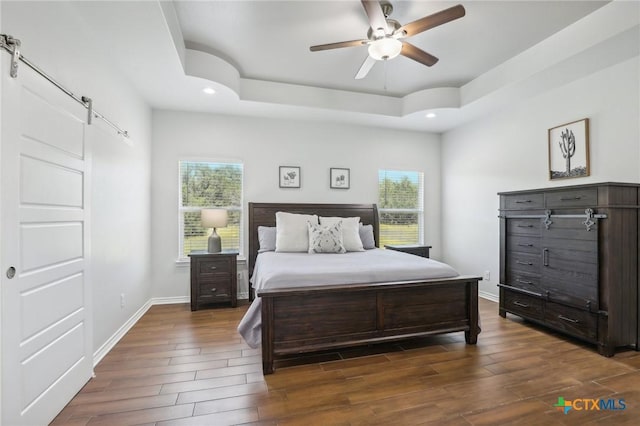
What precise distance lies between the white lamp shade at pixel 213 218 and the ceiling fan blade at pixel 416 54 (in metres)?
2.79

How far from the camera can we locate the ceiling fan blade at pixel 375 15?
6.76 feet

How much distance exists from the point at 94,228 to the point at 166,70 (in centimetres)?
167

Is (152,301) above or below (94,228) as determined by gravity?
below

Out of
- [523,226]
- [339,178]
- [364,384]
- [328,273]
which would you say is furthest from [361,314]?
[339,178]

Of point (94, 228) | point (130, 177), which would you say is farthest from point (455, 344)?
point (130, 177)

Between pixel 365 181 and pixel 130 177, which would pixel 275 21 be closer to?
pixel 130 177

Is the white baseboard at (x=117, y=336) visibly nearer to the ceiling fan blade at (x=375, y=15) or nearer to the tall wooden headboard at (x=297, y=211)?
the tall wooden headboard at (x=297, y=211)

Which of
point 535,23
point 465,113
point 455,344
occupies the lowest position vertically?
point 455,344

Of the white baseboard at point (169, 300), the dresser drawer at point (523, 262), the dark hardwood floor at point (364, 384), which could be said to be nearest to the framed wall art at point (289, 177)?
the white baseboard at point (169, 300)

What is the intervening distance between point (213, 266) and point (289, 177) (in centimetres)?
166

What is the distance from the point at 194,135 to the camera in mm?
4297

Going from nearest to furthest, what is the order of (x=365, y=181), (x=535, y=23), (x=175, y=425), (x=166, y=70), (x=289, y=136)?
1. (x=175, y=425)
2. (x=535, y=23)
3. (x=166, y=70)
4. (x=289, y=136)
5. (x=365, y=181)

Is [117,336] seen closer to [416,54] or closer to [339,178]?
[339,178]

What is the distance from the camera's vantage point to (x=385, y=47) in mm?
2408
